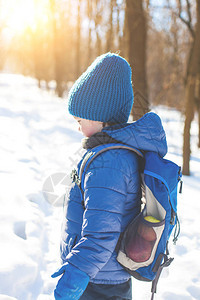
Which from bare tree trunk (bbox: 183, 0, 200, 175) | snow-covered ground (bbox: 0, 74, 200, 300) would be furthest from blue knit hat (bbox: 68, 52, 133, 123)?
bare tree trunk (bbox: 183, 0, 200, 175)

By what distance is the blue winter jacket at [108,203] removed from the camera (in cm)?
109

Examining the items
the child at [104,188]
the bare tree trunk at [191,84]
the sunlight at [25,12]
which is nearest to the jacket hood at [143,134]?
the child at [104,188]

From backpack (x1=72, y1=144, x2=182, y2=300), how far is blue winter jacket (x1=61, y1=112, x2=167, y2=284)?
0.04 meters

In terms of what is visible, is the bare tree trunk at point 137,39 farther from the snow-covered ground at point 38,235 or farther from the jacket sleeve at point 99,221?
the jacket sleeve at point 99,221

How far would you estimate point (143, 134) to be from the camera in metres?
1.22

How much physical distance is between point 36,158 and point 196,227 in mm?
3178

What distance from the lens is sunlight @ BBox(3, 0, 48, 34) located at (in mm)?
18709

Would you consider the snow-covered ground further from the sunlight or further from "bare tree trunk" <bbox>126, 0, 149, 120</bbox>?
the sunlight

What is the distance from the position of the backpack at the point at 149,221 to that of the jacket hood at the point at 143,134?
39mm

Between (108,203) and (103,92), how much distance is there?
1.65 feet

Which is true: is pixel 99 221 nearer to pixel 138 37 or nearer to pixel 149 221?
pixel 149 221

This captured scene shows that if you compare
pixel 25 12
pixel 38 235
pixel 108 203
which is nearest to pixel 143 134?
pixel 108 203

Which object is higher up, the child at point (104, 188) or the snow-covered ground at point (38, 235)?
the child at point (104, 188)

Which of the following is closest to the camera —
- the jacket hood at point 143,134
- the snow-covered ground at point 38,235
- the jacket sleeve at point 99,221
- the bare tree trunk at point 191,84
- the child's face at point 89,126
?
the jacket sleeve at point 99,221
